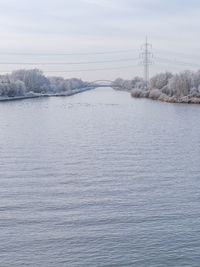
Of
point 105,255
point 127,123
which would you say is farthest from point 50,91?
point 105,255

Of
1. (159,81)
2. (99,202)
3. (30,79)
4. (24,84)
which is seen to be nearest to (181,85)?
(159,81)

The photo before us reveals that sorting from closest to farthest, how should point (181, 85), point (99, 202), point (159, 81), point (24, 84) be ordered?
point (99, 202) → point (181, 85) → point (159, 81) → point (24, 84)

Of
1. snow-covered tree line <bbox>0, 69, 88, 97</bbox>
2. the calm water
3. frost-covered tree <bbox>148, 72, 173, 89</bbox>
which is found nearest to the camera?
the calm water

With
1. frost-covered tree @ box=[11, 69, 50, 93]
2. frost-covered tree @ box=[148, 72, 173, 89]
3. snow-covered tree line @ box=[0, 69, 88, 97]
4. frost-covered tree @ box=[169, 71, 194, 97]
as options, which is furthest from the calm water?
frost-covered tree @ box=[11, 69, 50, 93]

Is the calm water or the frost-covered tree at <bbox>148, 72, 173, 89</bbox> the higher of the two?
the frost-covered tree at <bbox>148, 72, 173, 89</bbox>

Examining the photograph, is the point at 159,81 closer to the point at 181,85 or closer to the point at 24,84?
the point at 181,85

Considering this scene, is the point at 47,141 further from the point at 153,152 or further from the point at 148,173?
the point at 148,173

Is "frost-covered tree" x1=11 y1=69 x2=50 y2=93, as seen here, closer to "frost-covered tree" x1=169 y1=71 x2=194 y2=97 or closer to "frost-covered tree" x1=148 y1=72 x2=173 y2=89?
"frost-covered tree" x1=148 y1=72 x2=173 y2=89

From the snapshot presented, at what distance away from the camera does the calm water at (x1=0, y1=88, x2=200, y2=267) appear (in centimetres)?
695

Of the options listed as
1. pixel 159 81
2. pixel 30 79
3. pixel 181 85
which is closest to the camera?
pixel 181 85

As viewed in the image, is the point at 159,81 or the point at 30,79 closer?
the point at 159,81

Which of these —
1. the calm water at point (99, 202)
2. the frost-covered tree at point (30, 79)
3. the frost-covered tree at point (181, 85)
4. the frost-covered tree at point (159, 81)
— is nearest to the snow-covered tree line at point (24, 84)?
the frost-covered tree at point (30, 79)

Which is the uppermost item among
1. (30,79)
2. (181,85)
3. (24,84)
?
(30,79)

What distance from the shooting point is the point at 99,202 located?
370 inches
